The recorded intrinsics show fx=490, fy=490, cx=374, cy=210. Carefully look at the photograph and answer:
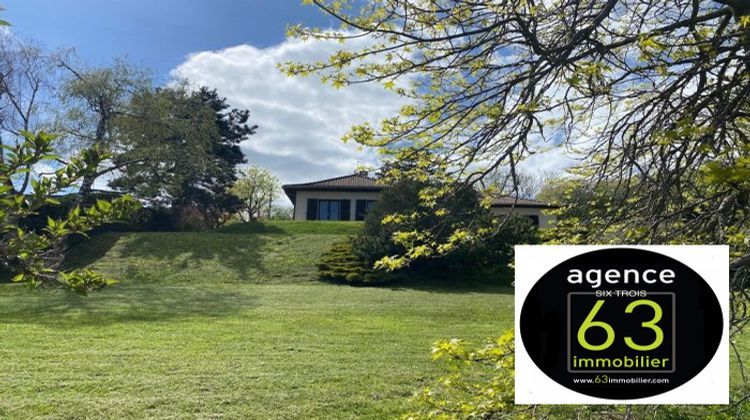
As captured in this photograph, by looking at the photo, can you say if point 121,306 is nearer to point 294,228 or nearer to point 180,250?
point 180,250

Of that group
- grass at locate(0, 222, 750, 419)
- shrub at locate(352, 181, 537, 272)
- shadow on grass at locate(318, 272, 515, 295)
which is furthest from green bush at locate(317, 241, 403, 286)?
grass at locate(0, 222, 750, 419)

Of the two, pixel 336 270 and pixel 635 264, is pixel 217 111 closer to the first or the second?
pixel 336 270

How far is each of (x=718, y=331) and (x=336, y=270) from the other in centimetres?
1435

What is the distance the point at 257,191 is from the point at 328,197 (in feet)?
54.7

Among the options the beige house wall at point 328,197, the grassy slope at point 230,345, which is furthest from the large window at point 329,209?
the grassy slope at point 230,345

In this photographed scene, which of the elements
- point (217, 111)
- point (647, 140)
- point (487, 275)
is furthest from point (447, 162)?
point (217, 111)

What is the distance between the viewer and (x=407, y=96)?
3.16 metres

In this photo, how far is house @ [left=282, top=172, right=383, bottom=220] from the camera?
2900cm

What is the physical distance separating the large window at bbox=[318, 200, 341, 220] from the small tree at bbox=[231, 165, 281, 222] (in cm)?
1524

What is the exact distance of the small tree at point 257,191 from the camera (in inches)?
1687

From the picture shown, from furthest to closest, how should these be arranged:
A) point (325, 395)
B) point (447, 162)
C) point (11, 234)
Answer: point (325, 395)
point (447, 162)
point (11, 234)

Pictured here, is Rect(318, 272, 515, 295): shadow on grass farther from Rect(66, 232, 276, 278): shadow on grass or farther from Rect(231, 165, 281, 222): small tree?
Rect(231, 165, 281, 222): small tree

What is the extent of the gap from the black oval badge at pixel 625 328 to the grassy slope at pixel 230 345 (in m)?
2.41

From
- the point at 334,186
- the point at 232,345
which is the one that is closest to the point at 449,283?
the point at 232,345
